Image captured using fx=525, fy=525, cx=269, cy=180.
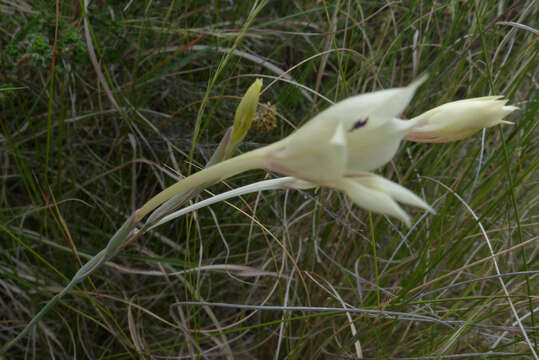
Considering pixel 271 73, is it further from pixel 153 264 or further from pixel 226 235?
pixel 153 264

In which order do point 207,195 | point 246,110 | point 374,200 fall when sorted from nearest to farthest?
A: point 374,200 → point 246,110 → point 207,195

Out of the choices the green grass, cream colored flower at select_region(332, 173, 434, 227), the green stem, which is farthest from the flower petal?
the green grass

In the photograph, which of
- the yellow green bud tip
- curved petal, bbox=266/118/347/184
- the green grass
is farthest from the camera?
the green grass

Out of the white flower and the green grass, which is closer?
the white flower

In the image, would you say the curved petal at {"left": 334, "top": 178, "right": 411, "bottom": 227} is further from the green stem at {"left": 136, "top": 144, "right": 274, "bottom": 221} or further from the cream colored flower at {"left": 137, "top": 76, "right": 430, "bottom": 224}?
the green stem at {"left": 136, "top": 144, "right": 274, "bottom": 221}

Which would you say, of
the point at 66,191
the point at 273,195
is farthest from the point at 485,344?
the point at 66,191

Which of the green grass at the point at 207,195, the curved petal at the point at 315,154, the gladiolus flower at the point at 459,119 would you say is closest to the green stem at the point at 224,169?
the curved petal at the point at 315,154

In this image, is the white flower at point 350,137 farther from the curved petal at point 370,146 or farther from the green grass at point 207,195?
the green grass at point 207,195

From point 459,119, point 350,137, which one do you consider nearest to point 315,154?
point 350,137

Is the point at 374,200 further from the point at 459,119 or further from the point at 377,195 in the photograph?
the point at 459,119
